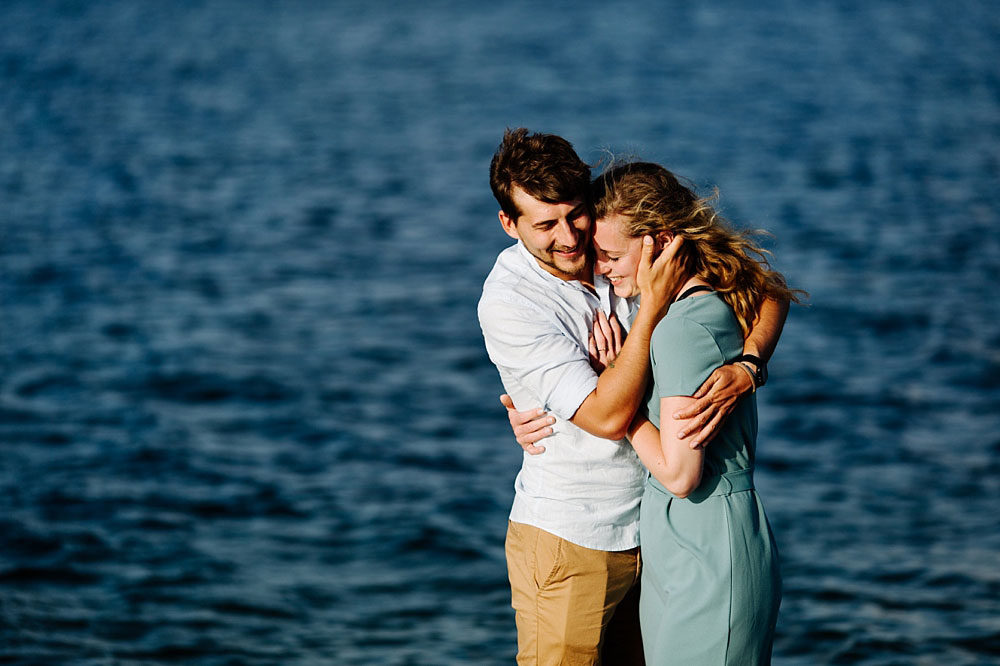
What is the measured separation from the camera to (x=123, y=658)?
6.82 meters

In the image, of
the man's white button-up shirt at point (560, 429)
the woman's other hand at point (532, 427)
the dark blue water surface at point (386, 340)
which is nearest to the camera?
the man's white button-up shirt at point (560, 429)

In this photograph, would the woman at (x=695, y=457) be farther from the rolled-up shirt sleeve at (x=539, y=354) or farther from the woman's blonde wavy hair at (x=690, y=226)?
the rolled-up shirt sleeve at (x=539, y=354)

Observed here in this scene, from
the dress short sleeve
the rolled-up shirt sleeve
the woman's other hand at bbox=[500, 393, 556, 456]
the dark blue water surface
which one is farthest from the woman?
the dark blue water surface

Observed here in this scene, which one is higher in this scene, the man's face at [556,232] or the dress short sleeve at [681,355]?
the man's face at [556,232]

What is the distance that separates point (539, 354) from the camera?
11.9 ft

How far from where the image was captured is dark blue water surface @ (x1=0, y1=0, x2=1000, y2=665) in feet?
24.6

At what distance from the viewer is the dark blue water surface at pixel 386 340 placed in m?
7.49

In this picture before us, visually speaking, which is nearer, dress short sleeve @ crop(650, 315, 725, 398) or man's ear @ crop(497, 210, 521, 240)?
dress short sleeve @ crop(650, 315, 725, 398)

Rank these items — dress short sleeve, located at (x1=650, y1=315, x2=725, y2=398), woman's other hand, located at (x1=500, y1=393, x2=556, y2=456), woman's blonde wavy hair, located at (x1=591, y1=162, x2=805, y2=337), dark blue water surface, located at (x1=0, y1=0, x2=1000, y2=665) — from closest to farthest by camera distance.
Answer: dress short sleeve, located at (x1=650, y1=315, x2=725, y2=398) → woman's blonde wavy hair, located at (x1=591, y1=162, x2=805, y2=337) → woman's other hand, located at (x1=500, y1=393, x2=556, y2=456) → dark blue water surface, located at (x1=0, y1=0, x2=1000, y2=665)

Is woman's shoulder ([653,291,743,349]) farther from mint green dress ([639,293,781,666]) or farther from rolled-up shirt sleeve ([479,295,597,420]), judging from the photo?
rolled-up shirt sleeve ([479,295,597,420])

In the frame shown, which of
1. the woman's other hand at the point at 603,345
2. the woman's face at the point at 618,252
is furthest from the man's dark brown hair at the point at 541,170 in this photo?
the woman's other hand at the point at 603,345

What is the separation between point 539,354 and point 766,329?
2.41 ft

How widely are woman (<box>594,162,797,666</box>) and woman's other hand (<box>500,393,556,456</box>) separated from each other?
0.35m

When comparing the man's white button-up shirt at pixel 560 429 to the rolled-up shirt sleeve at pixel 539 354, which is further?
the man's white button-up shirt at pixel 560 429
